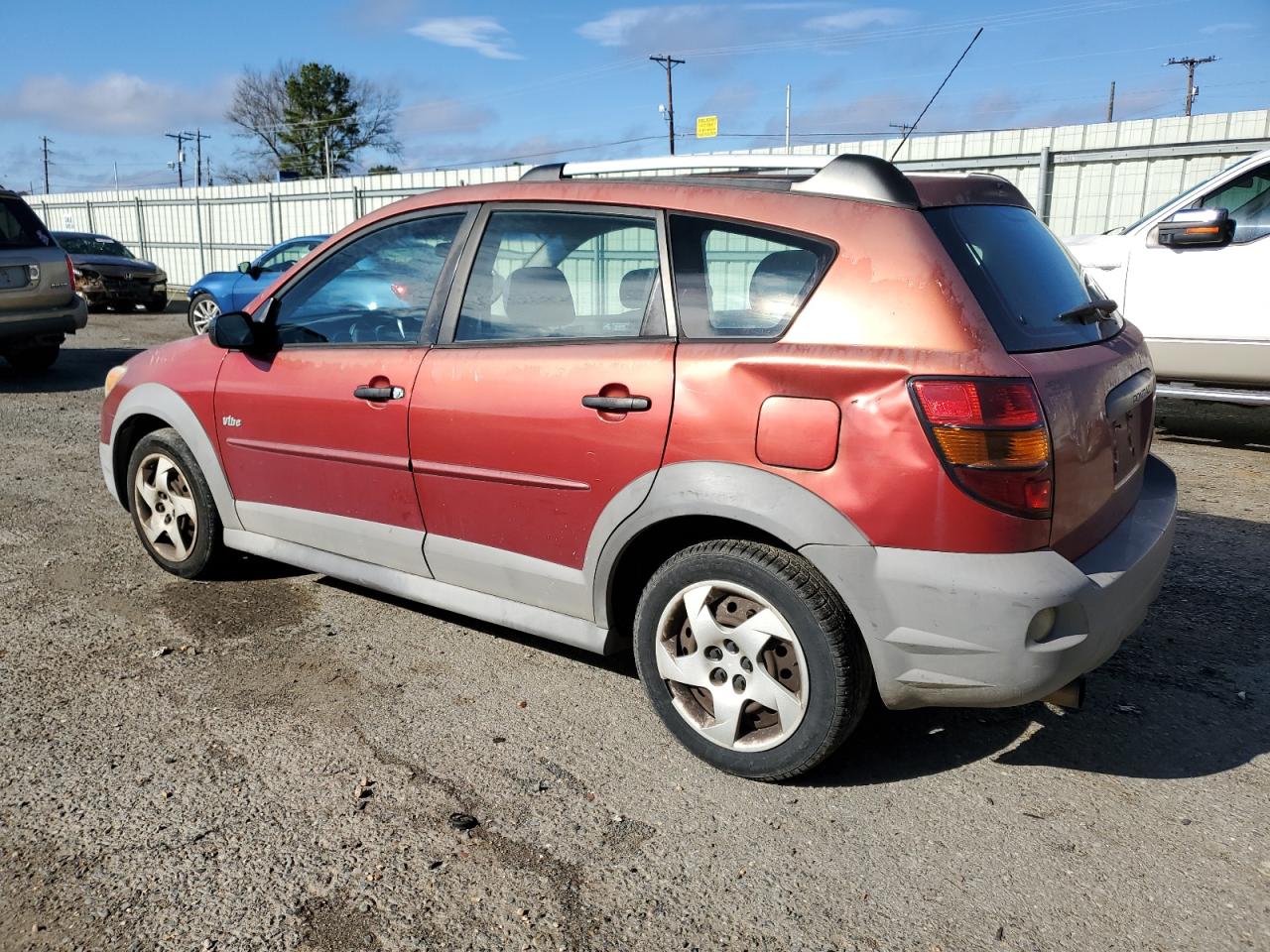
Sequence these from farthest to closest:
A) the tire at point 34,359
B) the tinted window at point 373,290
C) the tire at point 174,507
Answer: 1. the tire at point 34,359
2. the tire at point 174,507
3. the tinted window at point 373,290

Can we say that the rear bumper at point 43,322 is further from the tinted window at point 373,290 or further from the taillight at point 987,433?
the taillight at point 987,433

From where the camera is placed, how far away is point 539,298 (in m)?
3.49

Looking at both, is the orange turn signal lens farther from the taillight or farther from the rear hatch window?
the rear hatch window

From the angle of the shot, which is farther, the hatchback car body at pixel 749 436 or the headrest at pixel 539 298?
the headrest at pixel 539 298

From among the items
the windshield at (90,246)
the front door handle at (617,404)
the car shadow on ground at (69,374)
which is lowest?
the car shadow on ground at (69,374)

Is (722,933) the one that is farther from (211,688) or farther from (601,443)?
(211,688)

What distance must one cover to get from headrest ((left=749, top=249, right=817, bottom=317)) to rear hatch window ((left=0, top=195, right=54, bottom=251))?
1005 centimetres

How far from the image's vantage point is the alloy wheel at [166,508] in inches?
183

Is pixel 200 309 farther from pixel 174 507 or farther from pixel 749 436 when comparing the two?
pixel 749 436

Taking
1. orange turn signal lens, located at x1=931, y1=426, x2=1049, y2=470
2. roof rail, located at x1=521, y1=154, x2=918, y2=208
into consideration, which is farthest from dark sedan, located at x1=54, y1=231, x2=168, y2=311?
orange turn signal lens, located at x1=931, y1=426, x2=1049, y2=470

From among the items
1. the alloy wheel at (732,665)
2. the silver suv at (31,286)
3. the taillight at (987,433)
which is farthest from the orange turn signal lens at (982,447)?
the silver suv at (31,286)

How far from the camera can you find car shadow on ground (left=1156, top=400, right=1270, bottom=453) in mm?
7988

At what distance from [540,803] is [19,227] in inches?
406

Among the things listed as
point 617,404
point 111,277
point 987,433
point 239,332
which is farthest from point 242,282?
point 987,433
